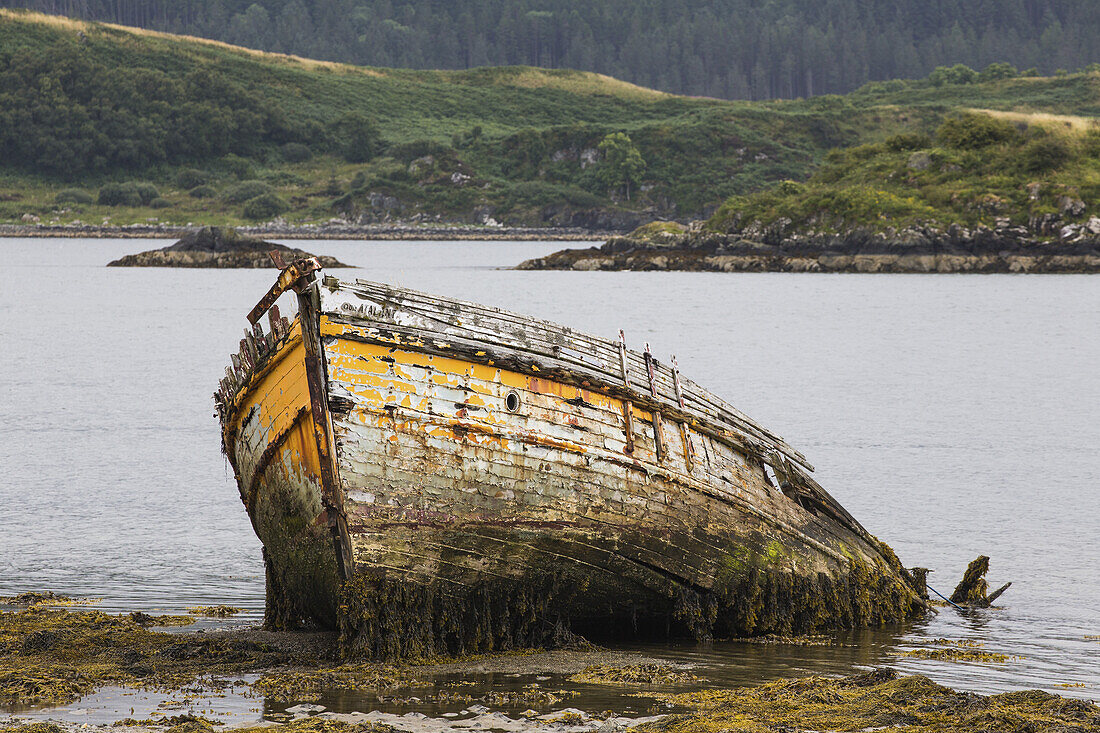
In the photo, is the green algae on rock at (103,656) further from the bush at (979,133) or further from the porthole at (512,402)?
the bush at (979,133)

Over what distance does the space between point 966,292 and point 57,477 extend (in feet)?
182

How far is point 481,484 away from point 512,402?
666 millimetres

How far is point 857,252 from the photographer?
82.5 metres

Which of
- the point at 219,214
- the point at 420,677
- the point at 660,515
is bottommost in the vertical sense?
the point at 420,677

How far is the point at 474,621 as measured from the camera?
10.2 meters

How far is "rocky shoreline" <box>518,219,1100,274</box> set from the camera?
254 feet

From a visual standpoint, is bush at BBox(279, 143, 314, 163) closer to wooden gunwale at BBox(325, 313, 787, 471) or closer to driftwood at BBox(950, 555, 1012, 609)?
driftwood at BBox(950, 555, 1012, 609)

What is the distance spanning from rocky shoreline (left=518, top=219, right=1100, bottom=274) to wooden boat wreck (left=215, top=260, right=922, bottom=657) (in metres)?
71.6

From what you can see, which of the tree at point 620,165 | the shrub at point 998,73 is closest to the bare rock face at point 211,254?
the tree at point 620,165

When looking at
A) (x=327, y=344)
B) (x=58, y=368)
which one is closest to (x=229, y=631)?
(x=327, y=344)

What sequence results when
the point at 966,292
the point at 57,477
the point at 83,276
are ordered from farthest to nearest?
the point at 83,276 < the point at 966,292 < the point at 57,477

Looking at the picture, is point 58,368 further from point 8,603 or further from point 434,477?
point 434,477

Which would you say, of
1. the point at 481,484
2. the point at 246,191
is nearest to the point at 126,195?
the point at 246,191

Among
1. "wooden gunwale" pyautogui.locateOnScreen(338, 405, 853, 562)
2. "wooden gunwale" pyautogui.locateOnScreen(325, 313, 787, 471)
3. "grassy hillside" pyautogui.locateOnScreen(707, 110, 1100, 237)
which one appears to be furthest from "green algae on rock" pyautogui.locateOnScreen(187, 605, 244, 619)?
"grassy hillside" pyautogui.locateOnScreen(707, 110, 1100, 237)
